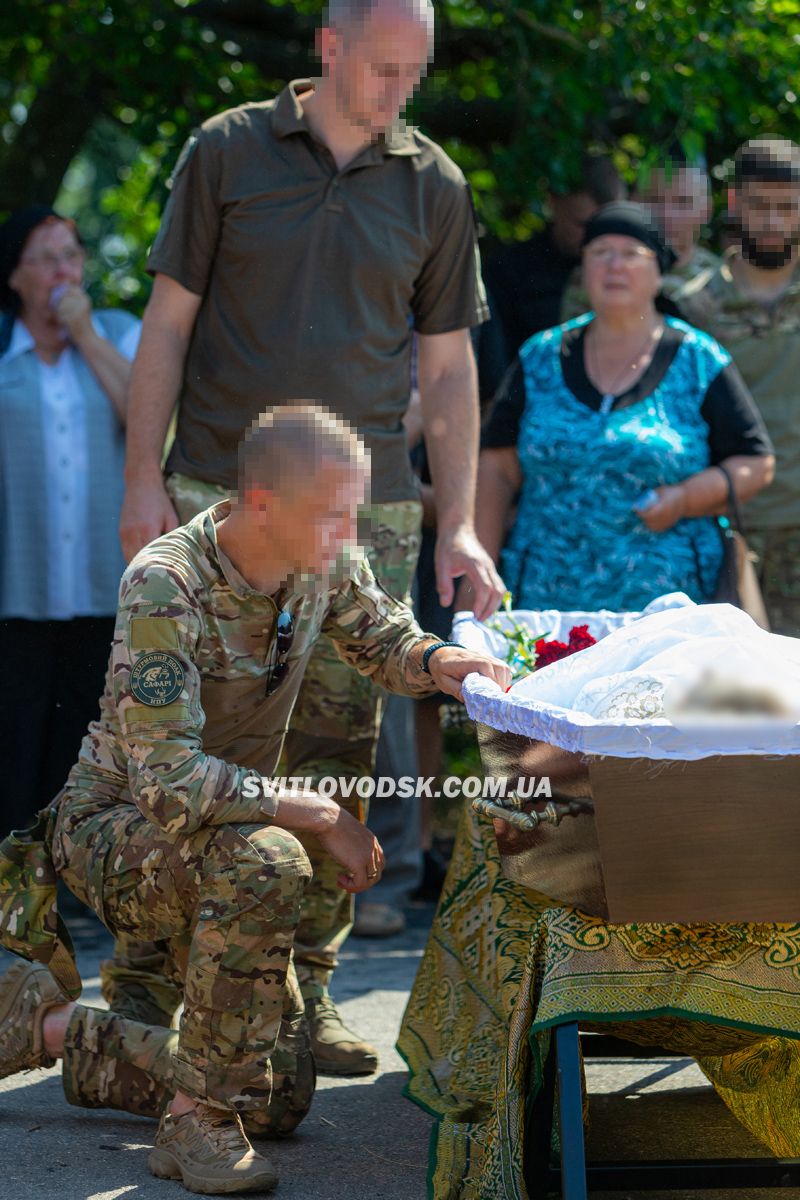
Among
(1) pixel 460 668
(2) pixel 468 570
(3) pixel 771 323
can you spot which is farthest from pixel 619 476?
(1) pixel 460 668

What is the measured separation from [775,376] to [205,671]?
2987 millimetres

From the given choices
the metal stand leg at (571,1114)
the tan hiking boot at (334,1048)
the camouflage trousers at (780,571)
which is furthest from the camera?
the camouflage trousers at (780,571)

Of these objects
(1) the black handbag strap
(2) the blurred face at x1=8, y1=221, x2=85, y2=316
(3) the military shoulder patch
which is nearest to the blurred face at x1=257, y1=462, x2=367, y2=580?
Result: (3) the military shoulder patch

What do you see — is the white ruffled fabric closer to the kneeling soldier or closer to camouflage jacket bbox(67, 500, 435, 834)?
the kneeling soldier

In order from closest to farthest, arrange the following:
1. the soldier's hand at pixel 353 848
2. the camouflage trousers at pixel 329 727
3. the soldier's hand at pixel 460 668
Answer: the soldier's hand at pixel 353 848 < the soldier's hand at pixel 460 668 < the camouflage trousers at pixel 329 727

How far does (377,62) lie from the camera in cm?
376

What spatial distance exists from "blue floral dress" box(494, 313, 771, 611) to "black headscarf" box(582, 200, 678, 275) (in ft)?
0.94

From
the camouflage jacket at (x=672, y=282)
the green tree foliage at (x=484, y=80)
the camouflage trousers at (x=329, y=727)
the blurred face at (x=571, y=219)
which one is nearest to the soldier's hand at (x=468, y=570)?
the camouflage trousers at (x=329, y=727)

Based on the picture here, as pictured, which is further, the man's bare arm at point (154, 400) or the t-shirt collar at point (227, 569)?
the man's bare arm at point (154, 400)

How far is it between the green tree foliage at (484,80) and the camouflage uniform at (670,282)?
1.60 ft

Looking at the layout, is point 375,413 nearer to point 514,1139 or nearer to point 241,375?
point 241,375

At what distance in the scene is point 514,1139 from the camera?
283cm

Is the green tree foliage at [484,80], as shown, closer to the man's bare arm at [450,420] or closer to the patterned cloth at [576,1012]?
the man's bare arm at [450,420]

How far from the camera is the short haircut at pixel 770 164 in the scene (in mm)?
5543
